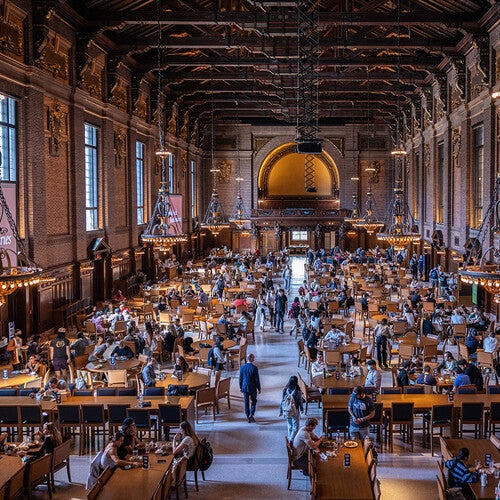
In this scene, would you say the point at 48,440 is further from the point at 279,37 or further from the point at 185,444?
the point at 279,37

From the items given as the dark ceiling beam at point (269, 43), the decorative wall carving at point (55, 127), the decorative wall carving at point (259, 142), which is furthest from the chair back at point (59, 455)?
the decorative wall carving at point (259, 142)

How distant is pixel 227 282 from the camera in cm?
2889

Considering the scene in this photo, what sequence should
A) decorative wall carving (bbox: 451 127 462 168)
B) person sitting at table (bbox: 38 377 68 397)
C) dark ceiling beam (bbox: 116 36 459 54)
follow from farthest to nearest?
decorative wall carving (bbox: 451 127 462 168) < dark ceiling beam (bbox: 116 36 459 54) < person sitting at table (bbox: 38 377 68 397)

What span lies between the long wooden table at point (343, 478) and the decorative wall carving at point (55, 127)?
13813mm

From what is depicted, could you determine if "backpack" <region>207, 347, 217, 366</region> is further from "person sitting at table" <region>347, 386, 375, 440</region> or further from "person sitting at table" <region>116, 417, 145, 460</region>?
"person sitting at table" <region>116, 417, 145, 460</region>

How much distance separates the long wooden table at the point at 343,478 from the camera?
8102 mm

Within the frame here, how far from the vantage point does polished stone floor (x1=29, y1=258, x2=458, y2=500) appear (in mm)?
9609

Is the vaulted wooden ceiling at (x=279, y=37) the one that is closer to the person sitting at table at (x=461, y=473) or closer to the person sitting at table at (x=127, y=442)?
the person sitting at table at (x=127, y=442)

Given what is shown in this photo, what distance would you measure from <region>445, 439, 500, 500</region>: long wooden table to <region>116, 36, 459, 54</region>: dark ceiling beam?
17.8 metres

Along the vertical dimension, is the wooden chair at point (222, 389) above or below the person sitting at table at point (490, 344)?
below

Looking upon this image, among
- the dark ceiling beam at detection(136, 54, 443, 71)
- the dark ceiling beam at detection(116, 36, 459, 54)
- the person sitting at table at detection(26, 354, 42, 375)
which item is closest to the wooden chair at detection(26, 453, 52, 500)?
the person sitting at table at detection(26, 354, 42, 375)

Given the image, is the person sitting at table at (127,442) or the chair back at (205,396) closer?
the person sitting at table at (127,442)

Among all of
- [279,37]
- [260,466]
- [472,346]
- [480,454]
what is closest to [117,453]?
[260,466]

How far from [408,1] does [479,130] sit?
213 inches
